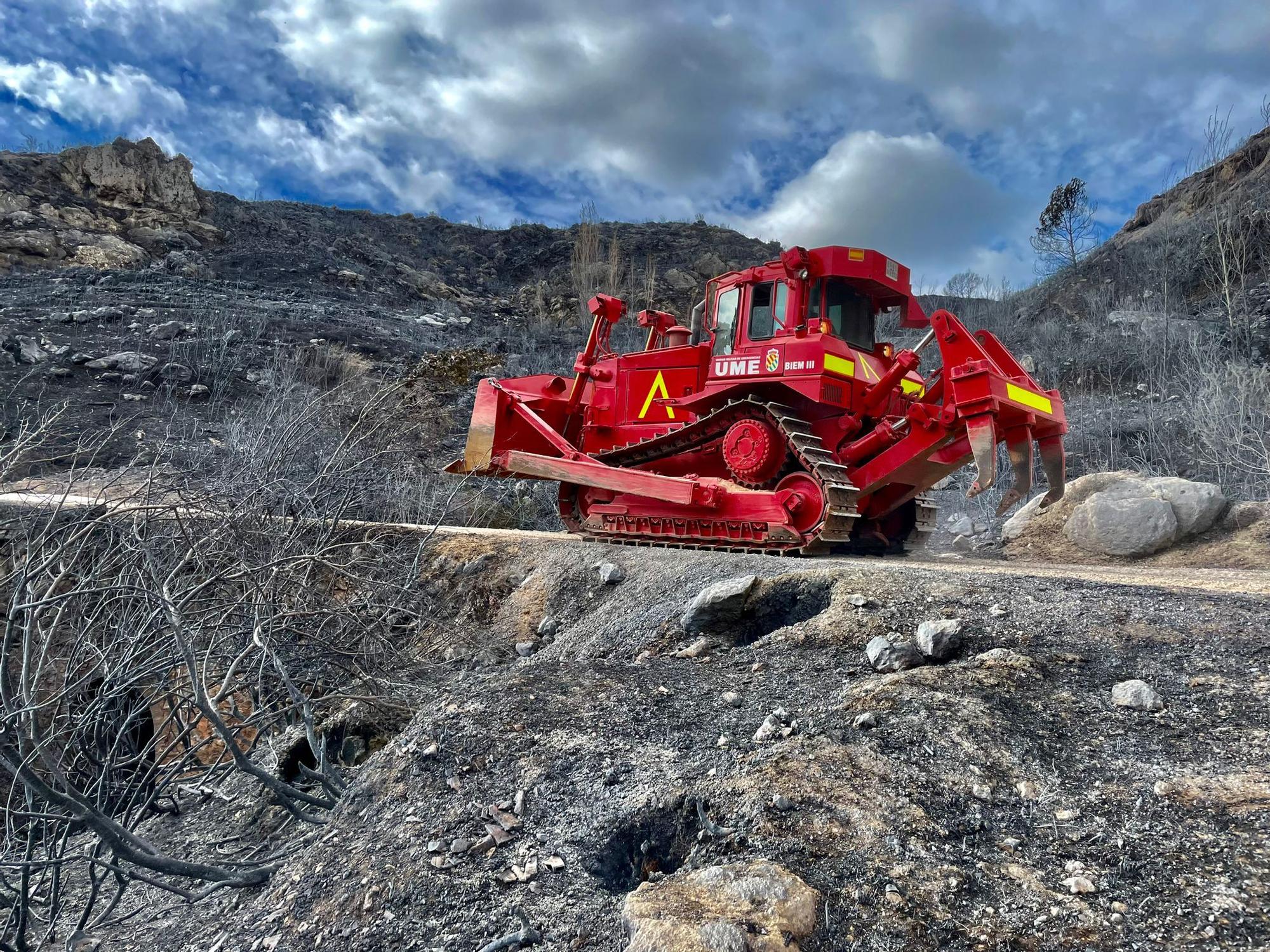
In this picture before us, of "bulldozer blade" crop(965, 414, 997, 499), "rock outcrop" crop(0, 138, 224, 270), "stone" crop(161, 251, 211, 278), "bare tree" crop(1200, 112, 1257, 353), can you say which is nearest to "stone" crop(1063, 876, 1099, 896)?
"bulldozer blade" crop(965, 414, 997, 499)

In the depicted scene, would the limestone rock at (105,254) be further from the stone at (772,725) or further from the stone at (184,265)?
the stone at (772,725)

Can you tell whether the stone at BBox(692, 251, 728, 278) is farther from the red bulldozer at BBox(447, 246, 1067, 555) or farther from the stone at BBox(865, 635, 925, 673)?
the stone at BBox(865, 635, 925, 673)

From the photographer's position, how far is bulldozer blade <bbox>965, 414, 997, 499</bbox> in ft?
17.0

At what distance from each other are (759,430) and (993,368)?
189 centimetres

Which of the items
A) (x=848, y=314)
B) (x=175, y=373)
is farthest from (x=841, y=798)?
(x=175, y=373)

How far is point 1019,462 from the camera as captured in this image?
562cm

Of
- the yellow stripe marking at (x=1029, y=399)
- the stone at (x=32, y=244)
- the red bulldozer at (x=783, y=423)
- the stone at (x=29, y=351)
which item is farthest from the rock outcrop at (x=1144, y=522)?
the stone at (x=32, y=244)

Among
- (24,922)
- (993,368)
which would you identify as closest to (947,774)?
(24,922)

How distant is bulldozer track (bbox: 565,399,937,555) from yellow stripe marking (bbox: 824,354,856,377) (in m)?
0.53

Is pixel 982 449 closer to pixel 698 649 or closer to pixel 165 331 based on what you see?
pixel 698 649

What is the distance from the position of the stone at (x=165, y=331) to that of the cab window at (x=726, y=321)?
15444 mm

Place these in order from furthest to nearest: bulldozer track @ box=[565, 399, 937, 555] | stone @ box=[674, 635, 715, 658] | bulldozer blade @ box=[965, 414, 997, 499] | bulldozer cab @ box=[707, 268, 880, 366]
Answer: bulldozer cab @ box=[707, 268, 880, 366]
bulldozer track @ box=[565, 399, 937, 555]
bulldozer blade @ box=[965, 414, 997, 499]
stone @ box=[674, 635, 715, 658]

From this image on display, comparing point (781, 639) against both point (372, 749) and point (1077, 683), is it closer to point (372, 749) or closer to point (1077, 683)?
point (1077, 683)

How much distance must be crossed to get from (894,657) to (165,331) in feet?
63.6
